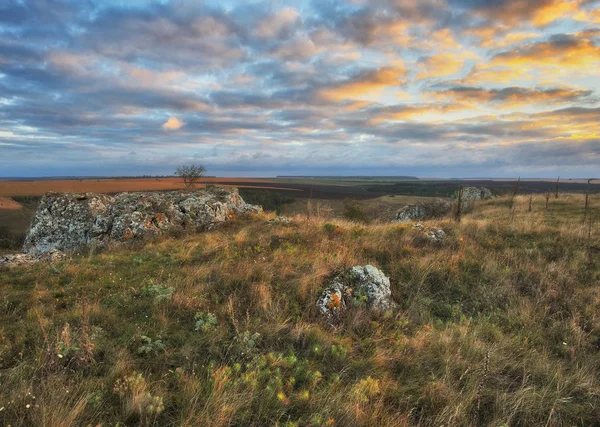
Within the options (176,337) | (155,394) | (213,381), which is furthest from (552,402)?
(176,337)

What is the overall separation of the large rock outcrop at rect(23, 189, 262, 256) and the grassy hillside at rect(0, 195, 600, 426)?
3.38m

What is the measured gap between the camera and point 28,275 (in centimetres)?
629

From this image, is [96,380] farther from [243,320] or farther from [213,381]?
[243,320]

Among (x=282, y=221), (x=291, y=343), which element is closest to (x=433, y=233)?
(x=282, y=221)

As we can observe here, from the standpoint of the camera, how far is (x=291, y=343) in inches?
170

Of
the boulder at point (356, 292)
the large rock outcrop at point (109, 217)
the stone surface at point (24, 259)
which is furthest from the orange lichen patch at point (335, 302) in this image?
the large rock outcrop at point (109, 217)

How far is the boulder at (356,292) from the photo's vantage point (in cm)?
526

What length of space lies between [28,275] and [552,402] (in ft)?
29.8

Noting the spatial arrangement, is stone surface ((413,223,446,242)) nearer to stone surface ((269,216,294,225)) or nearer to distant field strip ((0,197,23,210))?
stone surface ((269,216,294,225))

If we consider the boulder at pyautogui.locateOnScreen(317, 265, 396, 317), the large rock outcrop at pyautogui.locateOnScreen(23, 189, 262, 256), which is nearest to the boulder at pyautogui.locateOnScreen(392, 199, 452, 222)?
the large rock outcrop at pyautogui.locateOnScreen(23, 189, 262, 256)

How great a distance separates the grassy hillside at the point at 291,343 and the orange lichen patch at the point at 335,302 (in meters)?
0.24

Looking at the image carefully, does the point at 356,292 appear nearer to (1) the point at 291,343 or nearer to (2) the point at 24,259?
(1) the point at 291,343

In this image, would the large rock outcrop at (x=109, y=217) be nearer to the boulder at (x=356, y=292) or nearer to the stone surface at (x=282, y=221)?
the stone surface at (x=282, y=221)

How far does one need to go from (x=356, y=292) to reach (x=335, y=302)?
22.8 inches
